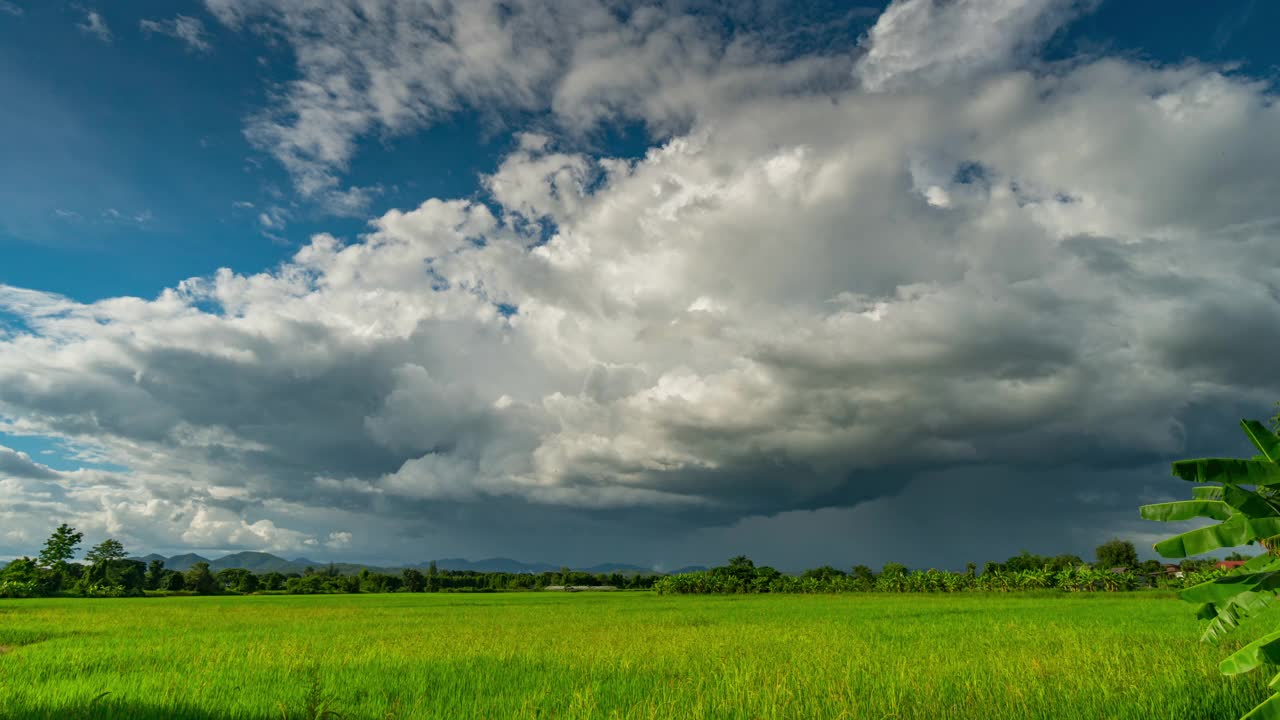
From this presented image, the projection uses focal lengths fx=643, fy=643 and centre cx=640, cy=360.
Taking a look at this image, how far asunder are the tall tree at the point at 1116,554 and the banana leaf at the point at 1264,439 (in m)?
127

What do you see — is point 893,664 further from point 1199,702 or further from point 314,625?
point 314,625

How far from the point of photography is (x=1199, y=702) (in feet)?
22.1

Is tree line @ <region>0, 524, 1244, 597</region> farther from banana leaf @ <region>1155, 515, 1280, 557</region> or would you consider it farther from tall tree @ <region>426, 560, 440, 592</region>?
banana leaf @ <region>1155, 515, 1280, 557</region>

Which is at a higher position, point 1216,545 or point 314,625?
point 1216,545

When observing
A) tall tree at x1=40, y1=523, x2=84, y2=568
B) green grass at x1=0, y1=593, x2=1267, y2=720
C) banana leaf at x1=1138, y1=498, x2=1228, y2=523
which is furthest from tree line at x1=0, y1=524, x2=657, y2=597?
banana leaf at x1=1138, y1=498, x2=1228, y2=523

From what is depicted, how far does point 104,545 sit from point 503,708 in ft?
370

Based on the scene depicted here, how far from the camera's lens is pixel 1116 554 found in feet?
347

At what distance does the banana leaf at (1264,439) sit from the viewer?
105 inches

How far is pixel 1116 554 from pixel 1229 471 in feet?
432

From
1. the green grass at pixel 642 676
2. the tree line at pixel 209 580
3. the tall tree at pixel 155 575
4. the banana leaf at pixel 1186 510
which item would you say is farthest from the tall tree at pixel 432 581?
the banana leaf at pixel 1186 510

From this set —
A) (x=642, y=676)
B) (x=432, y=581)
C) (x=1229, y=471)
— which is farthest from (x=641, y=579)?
(x=1229, y=471)

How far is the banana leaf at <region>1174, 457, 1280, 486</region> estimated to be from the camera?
2799 mm

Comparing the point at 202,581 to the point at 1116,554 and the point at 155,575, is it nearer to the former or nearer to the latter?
the point at 155,575

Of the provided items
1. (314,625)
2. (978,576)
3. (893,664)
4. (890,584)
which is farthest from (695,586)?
(893,664)
